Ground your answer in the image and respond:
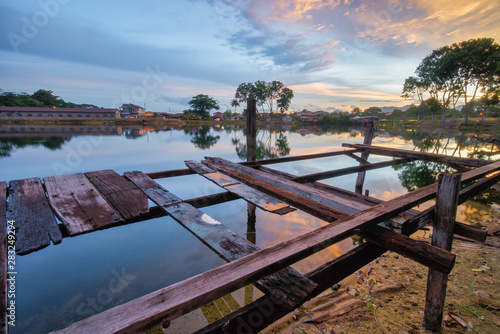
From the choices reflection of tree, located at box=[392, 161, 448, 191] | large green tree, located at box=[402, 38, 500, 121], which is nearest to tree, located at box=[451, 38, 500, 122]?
large green tree, located at box=[402, 38, 500, 121]

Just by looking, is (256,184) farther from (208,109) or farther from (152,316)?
(208,109)

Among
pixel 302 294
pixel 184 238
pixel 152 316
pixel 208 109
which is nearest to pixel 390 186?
pixel 184 238

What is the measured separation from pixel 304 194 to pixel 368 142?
25.2 feet

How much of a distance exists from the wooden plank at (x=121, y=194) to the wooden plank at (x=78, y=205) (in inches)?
3.3

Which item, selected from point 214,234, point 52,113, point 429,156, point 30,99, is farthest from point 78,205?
point 30,99

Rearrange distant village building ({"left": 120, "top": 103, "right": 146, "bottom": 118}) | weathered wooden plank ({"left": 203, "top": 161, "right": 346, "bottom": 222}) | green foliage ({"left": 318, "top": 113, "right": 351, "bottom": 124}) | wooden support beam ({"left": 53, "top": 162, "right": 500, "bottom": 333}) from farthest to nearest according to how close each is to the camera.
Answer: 1. distant village building ({"left": 120, "top": 103, "right": 146, "bottom": 118})
2. green foliage ({"left": 318, "top": 113, "right": 351, "bottom": 124})
3. weathered wooden plank ({"left": 203, "top": 161, "right": 346, "bottom": 222})
4. wooden support beam ({"left": 53, "top": 162, "right": 500, "bottom": 333})

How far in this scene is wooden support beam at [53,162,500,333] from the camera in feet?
2.75

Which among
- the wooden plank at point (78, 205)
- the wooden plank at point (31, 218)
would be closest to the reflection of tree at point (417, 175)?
the wooden plank at point (78, 205)

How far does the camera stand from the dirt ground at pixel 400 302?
333 cm

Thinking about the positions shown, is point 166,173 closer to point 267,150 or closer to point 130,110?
point 267,150

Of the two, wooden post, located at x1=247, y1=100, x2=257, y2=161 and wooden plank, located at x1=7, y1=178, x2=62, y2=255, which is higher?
wooden post, located at x1=247, y1=100, x2=257, y2=161

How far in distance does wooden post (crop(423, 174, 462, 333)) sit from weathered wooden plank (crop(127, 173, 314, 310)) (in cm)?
231

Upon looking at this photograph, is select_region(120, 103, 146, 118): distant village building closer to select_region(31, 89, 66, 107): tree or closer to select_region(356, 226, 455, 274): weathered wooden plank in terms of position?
select_region(31, 89, 66, 107): tree

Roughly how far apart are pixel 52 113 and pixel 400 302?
85.2 metres
